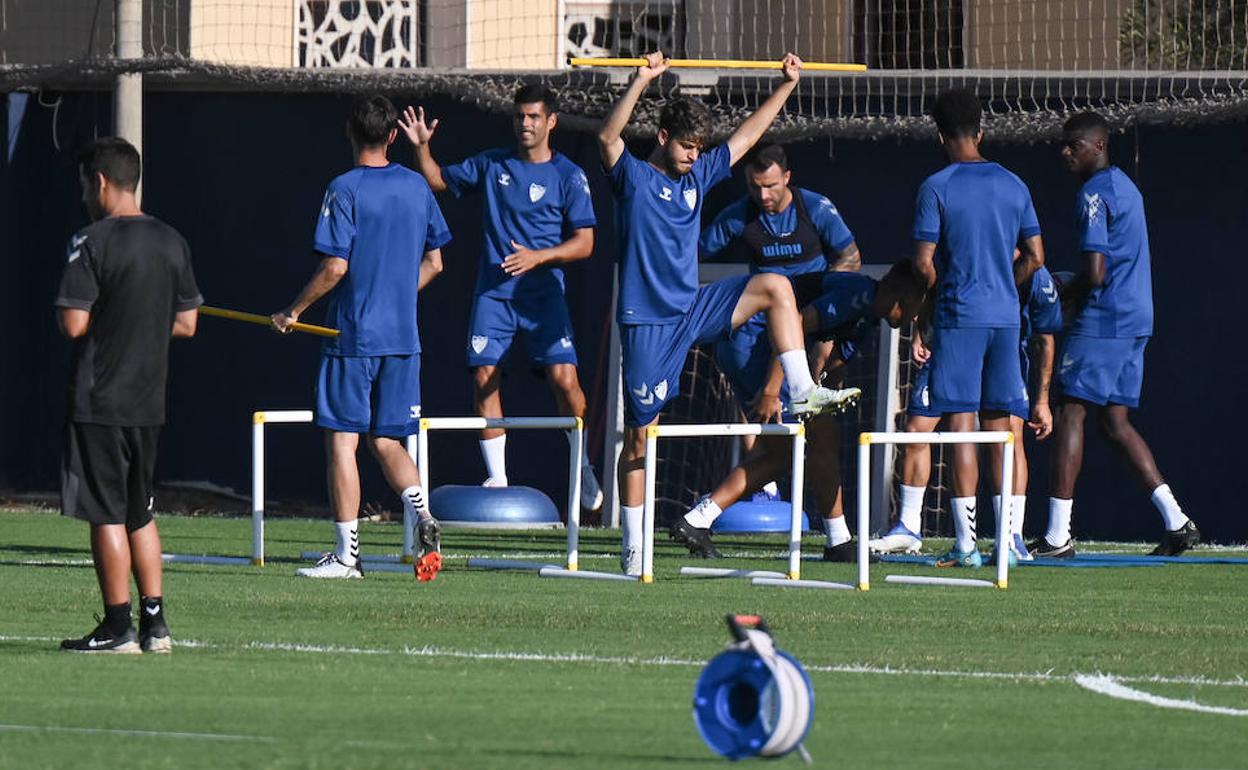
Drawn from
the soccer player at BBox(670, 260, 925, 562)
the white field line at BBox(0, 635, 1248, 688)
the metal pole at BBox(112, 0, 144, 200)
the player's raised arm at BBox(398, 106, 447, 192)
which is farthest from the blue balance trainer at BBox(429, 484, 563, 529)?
the white field line at BBox(0, 635, 1248, 688)

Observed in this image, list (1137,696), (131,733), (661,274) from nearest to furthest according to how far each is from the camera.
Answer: (131,733)
(1137,696)
(661,274)

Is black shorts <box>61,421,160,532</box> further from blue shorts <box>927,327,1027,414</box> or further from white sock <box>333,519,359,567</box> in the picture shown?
blue shorts <box>927,327,1027,414</box>

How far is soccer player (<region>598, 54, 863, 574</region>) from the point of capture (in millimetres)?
12008

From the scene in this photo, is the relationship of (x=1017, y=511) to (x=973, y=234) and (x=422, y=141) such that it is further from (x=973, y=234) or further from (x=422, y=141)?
(x=422, y=141)

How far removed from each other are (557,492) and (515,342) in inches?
43.7

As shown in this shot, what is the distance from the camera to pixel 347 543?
11883mm

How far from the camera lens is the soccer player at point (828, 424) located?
41.5ft

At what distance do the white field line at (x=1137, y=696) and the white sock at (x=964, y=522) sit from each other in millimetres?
4252

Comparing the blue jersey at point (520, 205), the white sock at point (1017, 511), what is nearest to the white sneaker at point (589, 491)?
the blue jersey at point (520, 205)

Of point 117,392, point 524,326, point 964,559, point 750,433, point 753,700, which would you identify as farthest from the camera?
point 524,326

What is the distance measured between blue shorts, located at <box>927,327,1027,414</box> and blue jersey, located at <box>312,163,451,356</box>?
2612mm

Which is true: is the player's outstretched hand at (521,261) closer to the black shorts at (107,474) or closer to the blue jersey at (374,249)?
the blue jersey at (374,249)

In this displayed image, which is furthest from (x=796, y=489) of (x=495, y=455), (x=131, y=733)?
(x=131, y=733)

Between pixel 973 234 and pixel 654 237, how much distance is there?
5.22 ft
